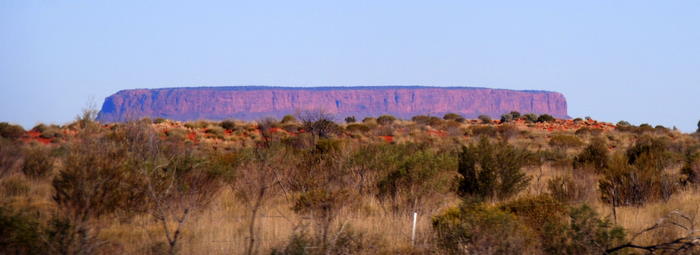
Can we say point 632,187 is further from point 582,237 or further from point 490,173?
point 582,237

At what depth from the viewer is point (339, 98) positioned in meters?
116

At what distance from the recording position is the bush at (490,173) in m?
11.7

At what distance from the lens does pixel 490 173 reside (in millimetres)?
11750

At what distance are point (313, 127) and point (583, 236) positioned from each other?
79.8ft

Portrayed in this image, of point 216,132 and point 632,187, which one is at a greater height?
point 632,187

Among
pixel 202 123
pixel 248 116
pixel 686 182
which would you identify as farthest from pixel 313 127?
pixel 248 116

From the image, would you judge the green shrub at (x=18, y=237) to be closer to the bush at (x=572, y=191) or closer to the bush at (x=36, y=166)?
the bush at (x=572, y=191)

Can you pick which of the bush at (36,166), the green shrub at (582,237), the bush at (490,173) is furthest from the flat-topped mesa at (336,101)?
the green shrub at (582,237)

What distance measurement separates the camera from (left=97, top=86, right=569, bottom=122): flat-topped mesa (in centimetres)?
10944

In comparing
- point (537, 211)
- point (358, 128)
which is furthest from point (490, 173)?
point (358, 128)

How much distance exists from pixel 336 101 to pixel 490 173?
10376 centimetres

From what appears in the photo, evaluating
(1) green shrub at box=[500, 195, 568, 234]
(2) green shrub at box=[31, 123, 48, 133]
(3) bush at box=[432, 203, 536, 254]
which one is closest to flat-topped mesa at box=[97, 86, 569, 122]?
(2) green shrub at box=[31, 123, 48, 133]

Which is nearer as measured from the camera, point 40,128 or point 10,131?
point 10,131

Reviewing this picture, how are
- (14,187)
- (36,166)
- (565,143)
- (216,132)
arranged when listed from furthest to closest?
(216,132) < (565,143) < (36,166) < (14,187)
